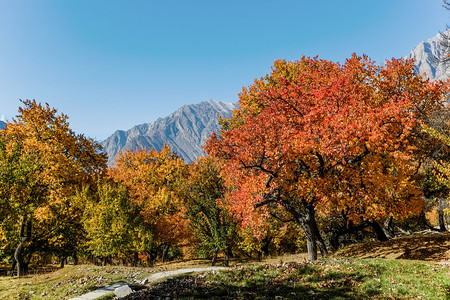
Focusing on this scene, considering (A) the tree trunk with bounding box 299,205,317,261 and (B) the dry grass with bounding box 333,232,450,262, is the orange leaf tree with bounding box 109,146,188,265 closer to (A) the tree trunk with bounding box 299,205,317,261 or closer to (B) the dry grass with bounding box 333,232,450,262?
(A) the tree trunk with bounding box 299,205,317,261

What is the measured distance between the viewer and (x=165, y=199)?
40531 mm

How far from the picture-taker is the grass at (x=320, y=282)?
1133 centimetres

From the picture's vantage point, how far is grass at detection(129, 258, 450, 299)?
37.2ft

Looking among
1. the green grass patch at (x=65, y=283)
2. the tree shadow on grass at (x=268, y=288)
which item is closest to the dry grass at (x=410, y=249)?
the tree shadow on grass at (x=268, y=288)

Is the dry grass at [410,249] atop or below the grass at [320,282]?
below

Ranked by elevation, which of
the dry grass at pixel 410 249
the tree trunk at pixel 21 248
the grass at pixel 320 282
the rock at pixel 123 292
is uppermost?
the tree trunk at pixel 21 248

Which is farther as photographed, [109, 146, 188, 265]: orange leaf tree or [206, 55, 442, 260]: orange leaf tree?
[109, 146, 188, 265]: orange leaf tree

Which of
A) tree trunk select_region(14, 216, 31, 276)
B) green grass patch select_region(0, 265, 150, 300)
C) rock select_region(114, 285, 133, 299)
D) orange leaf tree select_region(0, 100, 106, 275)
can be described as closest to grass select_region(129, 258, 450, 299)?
rock select_region(114, 285, 133, 299)

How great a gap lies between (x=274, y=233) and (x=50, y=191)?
1107 inches

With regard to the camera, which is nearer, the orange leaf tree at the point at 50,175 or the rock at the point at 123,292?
the rock at the point at 123,292

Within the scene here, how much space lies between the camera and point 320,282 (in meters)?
12.9

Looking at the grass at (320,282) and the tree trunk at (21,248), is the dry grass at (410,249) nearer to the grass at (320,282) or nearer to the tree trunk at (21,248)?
the grass at (320,282)

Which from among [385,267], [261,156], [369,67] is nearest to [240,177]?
[261,156]

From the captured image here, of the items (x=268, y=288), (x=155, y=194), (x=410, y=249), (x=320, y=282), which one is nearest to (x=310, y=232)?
(x=320, y=282)
